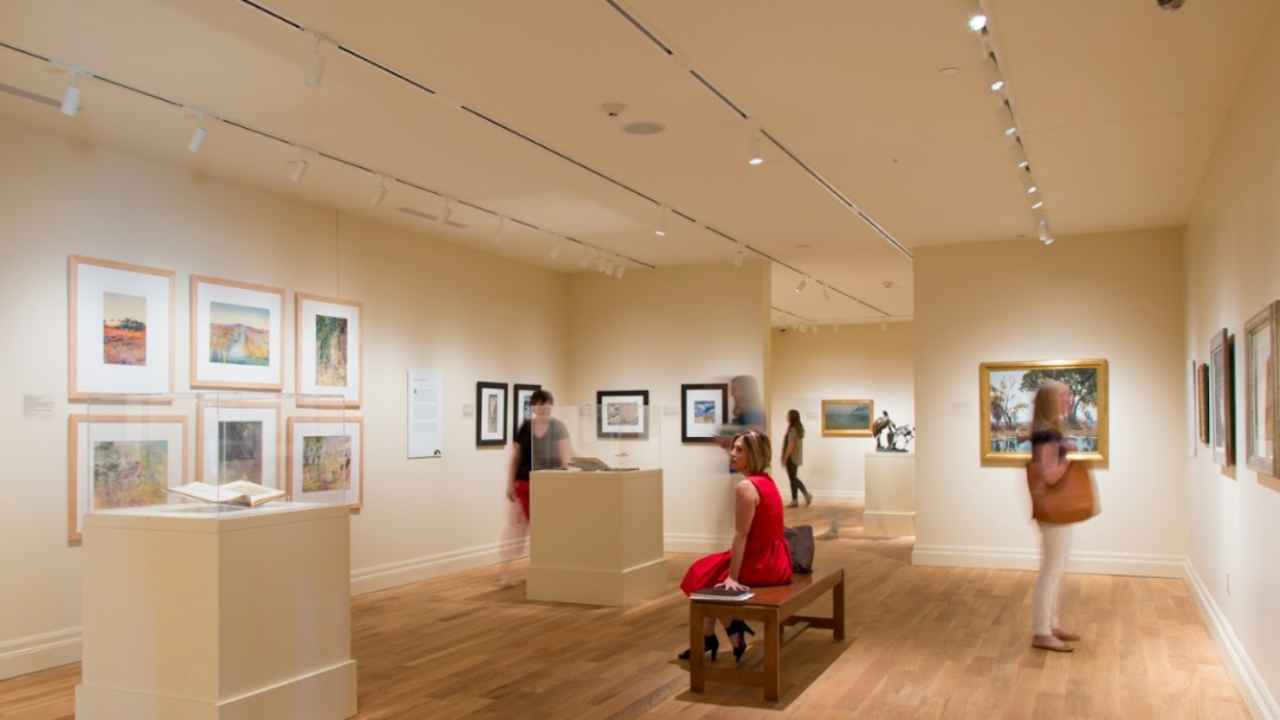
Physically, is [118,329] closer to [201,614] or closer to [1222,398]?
[201,614]

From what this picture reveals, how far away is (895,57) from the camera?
17.5 ft

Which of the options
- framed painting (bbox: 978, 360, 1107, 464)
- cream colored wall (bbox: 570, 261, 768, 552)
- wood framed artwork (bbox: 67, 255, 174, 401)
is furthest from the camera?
cream colored wall (bbox: 570, 261, 768, 552)

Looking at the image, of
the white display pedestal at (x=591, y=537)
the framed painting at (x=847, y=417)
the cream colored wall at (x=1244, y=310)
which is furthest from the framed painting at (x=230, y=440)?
the framed painting at (x=847, y=417)

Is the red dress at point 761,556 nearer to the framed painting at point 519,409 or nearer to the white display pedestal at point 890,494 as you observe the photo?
Result: the framed painting at point 519,409

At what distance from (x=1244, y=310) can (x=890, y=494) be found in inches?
342

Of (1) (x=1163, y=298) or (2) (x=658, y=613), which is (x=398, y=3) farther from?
(1) (x=1163, y=298)

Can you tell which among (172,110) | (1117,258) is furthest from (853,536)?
(172,110)

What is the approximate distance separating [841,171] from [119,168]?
17.0 feet

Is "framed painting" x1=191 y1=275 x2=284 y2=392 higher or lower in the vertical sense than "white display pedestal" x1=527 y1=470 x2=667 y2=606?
higher

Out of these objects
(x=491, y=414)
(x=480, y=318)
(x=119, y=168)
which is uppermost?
(x=119, y=168)

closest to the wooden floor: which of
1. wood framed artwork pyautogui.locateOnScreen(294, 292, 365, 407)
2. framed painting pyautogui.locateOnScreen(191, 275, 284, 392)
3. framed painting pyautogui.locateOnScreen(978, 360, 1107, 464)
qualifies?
framed painting pyautogui.locateOnScreen(978, 360, 1107, 464)

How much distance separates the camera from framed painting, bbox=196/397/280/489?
4605mm

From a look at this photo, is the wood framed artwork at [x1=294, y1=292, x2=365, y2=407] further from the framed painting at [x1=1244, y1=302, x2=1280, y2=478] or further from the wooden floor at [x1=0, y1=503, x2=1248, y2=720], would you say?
the framed painting at [x1=1244, y1=302, x2=1280, y2=478]

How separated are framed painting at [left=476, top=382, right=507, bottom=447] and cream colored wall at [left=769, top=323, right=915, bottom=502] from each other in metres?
9.39
